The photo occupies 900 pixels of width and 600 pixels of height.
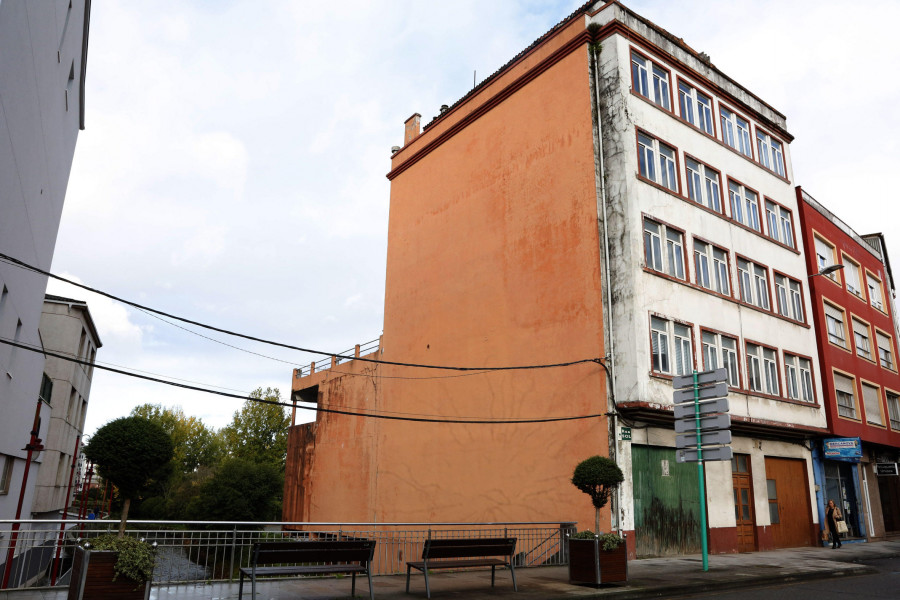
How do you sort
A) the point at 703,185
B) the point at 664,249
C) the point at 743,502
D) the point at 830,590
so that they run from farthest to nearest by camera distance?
the point at 703,185, the point at 743,502, the point at 664,249, the point at 830,590

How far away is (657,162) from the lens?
70.8 ft

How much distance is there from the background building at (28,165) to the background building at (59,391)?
14.7 meters

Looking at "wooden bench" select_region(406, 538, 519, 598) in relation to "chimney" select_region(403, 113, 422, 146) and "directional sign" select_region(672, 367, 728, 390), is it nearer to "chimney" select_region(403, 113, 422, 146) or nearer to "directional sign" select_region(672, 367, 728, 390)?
"directional sign" select_region(672, 367, 728, 390)

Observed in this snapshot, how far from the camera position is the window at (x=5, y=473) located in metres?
16.8

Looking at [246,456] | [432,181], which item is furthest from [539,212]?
[246,456]

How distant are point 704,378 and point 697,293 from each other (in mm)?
8401

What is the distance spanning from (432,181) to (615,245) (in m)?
11.4

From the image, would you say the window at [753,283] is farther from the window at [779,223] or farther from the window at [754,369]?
the window at [779,223]

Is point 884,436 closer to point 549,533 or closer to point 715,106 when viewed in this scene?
point 715,106

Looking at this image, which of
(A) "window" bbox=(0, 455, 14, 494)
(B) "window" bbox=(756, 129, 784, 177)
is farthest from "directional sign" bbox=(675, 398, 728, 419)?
(B) "window" bbox=(756, 129, 784, 177)

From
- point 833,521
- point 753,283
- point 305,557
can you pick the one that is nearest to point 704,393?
point 305,557

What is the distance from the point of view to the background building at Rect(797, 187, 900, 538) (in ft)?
86.9

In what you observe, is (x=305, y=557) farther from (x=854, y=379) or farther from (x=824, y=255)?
(x=824, y=255)

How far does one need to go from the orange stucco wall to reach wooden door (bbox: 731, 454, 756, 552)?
6.51 meters
